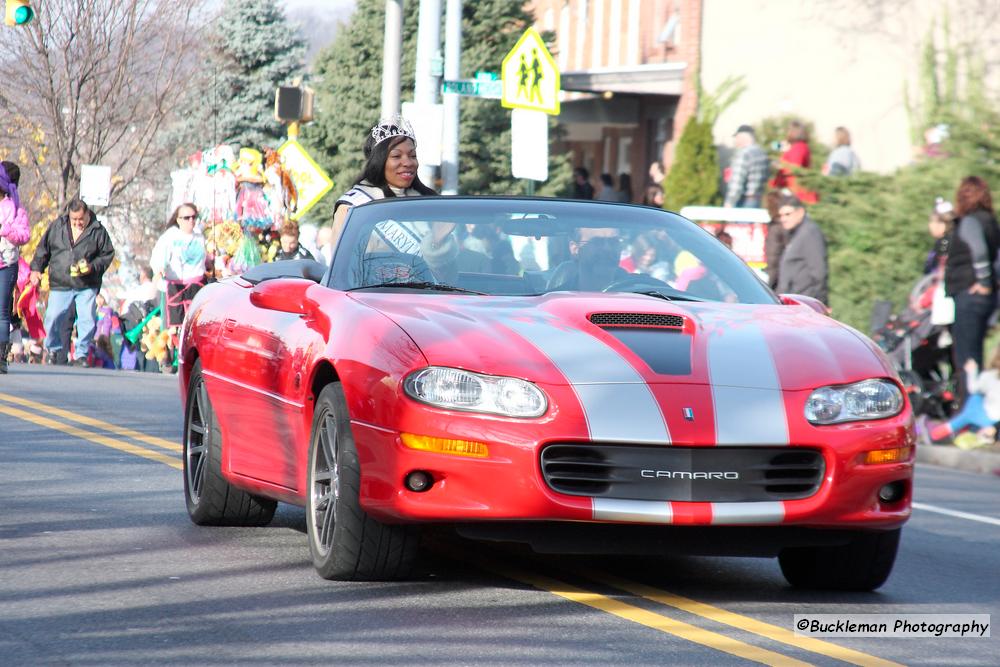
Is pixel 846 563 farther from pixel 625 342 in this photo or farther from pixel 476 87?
pixel 476 87

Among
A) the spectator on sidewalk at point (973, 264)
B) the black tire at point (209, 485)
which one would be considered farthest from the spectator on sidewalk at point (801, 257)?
the black tire at point (209, 485)

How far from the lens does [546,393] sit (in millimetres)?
6305

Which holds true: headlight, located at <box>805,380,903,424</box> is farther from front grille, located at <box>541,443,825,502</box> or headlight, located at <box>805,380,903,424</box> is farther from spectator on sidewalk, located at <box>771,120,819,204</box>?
spectator on sidewalk, located at <box>771,120,819,204</box>

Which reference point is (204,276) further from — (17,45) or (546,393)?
(17,45)

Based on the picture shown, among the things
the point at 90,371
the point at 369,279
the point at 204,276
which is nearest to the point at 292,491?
→ the point at 369,279

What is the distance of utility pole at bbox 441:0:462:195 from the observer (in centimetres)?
2189

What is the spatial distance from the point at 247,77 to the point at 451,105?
31895mm

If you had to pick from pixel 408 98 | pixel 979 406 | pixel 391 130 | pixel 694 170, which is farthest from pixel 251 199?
pixel 408 98

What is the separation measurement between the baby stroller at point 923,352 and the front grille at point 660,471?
31.6 ft

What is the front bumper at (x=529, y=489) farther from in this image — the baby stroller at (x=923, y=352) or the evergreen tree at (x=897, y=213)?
the evergreen tree at (x=897, y=213)

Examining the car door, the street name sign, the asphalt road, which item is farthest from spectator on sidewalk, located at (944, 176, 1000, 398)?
the car door

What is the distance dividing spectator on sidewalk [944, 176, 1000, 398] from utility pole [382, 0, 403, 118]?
8488 millimetres

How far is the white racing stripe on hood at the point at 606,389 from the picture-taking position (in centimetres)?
625

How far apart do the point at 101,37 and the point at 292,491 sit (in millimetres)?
34889
